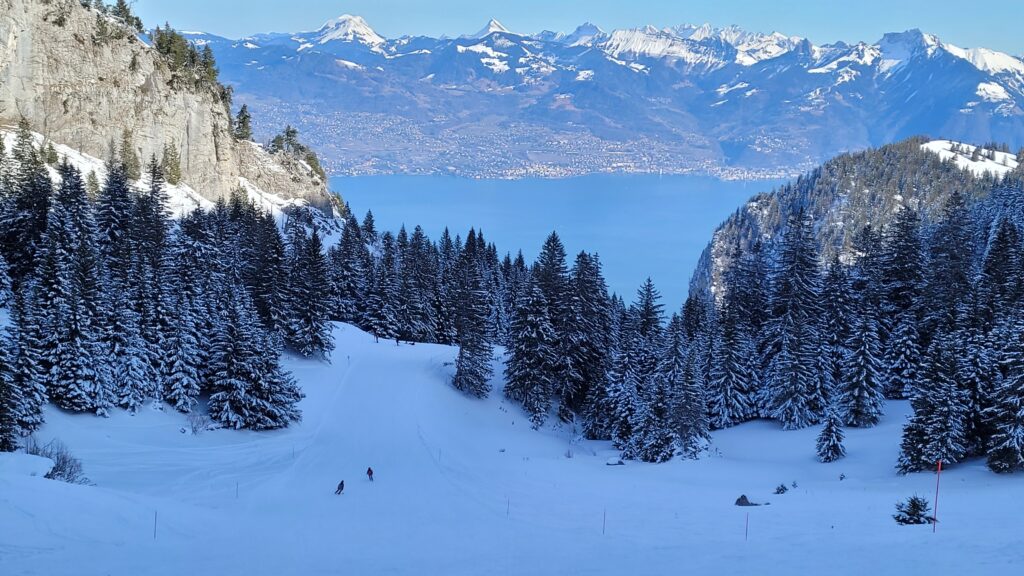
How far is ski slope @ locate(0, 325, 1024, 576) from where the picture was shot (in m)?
16.8

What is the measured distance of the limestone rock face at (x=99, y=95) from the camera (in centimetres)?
7656

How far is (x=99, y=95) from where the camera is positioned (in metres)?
84.2

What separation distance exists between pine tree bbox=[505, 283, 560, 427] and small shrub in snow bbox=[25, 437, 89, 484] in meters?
28.2

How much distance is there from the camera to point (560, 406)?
167ft

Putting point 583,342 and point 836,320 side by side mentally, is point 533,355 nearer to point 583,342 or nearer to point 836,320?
point 583,342

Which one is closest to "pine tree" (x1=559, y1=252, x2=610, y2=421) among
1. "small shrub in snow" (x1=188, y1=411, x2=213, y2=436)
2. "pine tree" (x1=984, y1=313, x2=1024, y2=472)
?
"small shrub in snow" (x1=188, y1=411, x2=213, y2=436)

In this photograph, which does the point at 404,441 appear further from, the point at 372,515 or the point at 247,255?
the point at 247,255

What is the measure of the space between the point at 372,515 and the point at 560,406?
27382 millimetres

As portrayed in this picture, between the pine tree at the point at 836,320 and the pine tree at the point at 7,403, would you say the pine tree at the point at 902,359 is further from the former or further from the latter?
the pine tree at the point at 7,403

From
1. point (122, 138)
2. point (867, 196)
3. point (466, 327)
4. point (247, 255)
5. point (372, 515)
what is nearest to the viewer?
point (372, 515)

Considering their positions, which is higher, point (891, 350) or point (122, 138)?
point (122, 138)

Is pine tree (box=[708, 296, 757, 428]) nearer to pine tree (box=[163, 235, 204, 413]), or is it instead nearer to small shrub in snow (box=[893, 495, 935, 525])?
small shrub in snow (box=[893, 495, 935, 525])

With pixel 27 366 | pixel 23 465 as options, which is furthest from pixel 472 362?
pixel 23 465

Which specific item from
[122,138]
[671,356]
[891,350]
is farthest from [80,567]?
[122,138]
